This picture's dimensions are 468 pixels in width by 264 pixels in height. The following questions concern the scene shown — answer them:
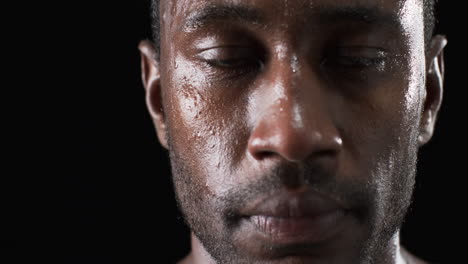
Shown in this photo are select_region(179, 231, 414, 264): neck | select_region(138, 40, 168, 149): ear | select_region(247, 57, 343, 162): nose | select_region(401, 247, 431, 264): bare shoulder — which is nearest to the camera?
select_region(247, 57, 343, 162): nose

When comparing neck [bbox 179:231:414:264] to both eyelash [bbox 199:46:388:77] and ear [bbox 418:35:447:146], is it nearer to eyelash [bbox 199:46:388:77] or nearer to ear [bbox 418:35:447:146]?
ear [bbox 418:35:447:146]

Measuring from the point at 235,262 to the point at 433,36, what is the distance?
1.21m

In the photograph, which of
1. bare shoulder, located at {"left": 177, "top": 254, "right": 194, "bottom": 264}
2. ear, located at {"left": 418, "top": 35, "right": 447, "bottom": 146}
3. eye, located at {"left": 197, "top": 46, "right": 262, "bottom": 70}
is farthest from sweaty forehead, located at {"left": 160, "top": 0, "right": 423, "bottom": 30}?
bare shoulder, located at {"left": 177, "top": 254, "right": 194, "bottom": 264}

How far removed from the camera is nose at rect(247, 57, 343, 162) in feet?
7.41

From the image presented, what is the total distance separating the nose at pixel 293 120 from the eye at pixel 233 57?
0.31 feet

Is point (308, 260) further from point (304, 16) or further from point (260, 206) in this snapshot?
point (304, 16)

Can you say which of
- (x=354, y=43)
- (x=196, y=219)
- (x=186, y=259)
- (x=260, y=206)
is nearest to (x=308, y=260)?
(x=260, y=206)

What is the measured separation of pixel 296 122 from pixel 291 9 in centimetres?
34

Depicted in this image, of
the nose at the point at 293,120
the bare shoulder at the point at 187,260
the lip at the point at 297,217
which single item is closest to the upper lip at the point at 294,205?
the lip at the point at 297,217

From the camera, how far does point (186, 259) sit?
127 inches

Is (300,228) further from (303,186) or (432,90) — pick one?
(432,90)

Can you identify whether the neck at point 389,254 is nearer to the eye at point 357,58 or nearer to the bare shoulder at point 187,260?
the bare shoulder at point 187,260

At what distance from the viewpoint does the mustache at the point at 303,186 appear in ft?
7.52

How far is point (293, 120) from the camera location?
227 cm
